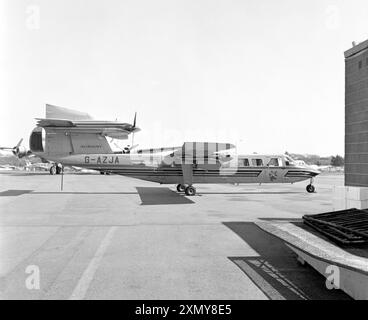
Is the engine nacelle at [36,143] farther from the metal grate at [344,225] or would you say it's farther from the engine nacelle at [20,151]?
the engine nacelle at [20,151]

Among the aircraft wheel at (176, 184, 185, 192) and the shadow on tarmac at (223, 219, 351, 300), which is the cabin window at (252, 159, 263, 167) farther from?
the shadow on tarmac at (223, 219, 351, 300)

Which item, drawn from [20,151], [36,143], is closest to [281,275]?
[36,143]

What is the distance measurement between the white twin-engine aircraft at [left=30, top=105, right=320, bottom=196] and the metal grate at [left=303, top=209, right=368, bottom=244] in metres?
11.7

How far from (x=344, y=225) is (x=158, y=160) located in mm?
15482

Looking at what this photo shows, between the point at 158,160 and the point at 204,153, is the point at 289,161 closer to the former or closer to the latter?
the point at 204,153

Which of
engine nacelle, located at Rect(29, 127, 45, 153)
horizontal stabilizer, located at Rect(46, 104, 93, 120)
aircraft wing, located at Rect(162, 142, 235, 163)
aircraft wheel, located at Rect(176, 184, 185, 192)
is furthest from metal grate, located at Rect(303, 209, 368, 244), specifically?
engine nacelle, located at Rect(29, 127, 45, 153)

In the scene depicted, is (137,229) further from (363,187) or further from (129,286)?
(363,187)

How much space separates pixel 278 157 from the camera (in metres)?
21.9

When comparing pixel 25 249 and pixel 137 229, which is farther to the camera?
pixel 137 229

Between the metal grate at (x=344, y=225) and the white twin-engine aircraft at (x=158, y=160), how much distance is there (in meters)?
11.7

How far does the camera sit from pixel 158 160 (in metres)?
20.9

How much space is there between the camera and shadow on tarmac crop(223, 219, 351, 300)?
5.00 m
